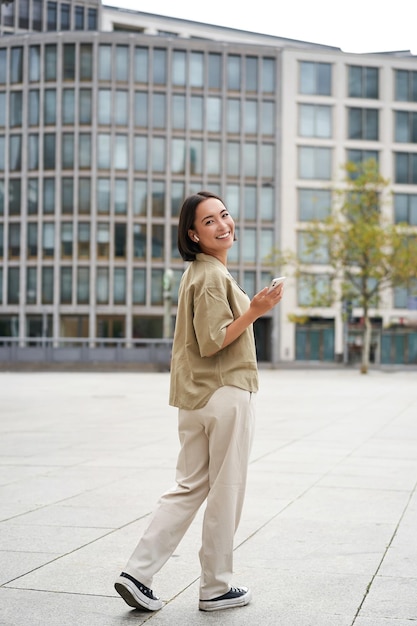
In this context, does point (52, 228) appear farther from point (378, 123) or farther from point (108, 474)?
point (108, 474)

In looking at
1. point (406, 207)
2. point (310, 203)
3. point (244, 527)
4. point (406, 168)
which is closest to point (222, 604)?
point (244, 527)

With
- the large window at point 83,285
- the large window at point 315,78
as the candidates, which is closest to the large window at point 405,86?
the large window at point 315,78

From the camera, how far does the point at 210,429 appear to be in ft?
13.4

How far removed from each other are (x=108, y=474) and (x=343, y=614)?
16.1 ft

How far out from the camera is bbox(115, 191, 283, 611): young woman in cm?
405

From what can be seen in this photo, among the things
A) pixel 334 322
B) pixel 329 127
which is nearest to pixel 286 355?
pixel 334 322

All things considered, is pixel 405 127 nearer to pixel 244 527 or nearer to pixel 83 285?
pixel 83 285

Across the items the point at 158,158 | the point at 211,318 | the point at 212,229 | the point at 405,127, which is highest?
the point at 405,127

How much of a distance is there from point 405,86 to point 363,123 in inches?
174

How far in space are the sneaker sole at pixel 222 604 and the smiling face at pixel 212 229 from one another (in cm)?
149

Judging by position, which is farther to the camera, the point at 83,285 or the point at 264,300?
the point at 83,285

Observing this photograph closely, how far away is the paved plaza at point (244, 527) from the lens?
4.17 metres

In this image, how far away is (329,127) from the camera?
6944cm

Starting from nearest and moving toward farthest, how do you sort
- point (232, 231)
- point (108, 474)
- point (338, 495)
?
1. point (232, 231)
2. point (338, 495)
3. point (108, 474)
